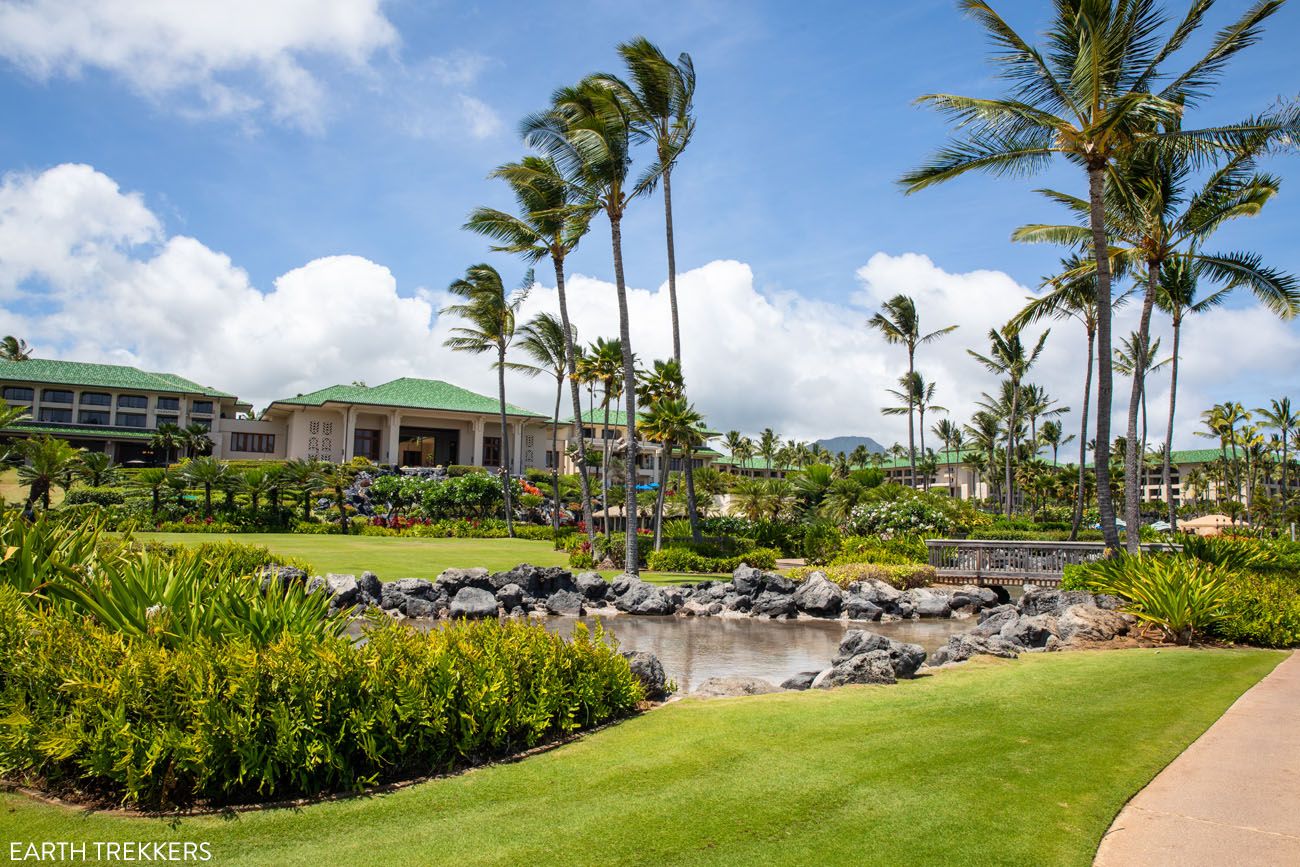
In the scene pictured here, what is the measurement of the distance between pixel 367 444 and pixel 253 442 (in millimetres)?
8811

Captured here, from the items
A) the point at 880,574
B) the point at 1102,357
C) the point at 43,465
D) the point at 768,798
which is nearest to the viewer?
the point at 768,798

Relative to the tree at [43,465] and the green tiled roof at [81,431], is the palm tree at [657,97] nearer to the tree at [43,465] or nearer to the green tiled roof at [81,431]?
the tree at [43,465]

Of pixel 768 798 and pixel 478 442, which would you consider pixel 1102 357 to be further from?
pixel 478 442

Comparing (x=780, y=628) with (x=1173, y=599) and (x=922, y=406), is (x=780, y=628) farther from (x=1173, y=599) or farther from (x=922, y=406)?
(x=922, y=406)

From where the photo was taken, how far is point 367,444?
61062 mm

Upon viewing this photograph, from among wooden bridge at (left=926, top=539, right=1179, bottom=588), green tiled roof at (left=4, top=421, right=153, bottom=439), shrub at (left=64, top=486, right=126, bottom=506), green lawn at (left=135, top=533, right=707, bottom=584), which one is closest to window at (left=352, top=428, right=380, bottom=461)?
green tiled roof at (left=4, top=421, right=153, bottom=439)

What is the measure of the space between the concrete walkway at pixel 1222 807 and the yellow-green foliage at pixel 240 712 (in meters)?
3.94

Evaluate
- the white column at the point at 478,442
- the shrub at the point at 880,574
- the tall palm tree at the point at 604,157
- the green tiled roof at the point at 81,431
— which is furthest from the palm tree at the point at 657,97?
the green tiled roof at the point at 81,431

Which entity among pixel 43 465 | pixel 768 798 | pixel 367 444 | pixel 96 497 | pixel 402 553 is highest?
pixel 367 444

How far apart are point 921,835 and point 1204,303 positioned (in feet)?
110

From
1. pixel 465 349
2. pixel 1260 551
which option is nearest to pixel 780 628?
pixel 1260 551

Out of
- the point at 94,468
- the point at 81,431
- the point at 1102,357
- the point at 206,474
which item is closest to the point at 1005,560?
the point at 1102,357

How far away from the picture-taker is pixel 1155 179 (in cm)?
1875

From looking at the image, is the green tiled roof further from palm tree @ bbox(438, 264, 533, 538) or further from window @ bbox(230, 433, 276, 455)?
palm tree @ bbox(438, 264, 533, 538)
